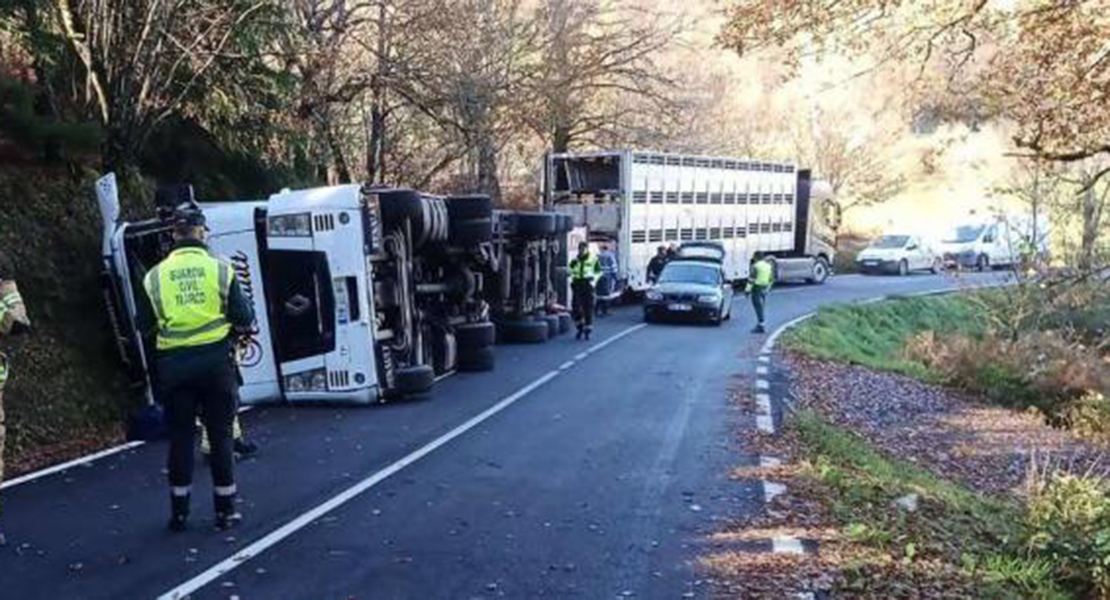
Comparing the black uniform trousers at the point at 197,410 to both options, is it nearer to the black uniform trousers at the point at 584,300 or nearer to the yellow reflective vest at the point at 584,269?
the black uniform trousers at the point at 584,300

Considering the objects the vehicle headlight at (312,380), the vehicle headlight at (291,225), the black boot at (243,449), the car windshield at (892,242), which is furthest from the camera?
the car windshield at (892,242)

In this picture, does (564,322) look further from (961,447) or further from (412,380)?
(412,380)

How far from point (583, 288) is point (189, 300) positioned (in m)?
15.3

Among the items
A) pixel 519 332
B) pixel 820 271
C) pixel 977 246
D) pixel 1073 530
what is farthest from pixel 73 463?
pixel 977 246

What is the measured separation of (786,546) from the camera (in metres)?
7.10

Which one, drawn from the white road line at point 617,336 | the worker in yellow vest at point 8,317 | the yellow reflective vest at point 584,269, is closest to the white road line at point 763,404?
the white road line at point 617,336

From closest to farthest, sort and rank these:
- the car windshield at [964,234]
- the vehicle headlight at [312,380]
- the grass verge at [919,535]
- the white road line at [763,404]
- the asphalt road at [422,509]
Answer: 1. the asphalt road at [422,509]
2. the grass verge at [919,535]
3. the vehicle headlight at [312,380]
4. the white road line at [763,404]
5. the car windshield at [964,234]

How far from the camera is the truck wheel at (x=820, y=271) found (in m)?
42.3

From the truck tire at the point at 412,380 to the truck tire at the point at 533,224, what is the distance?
756 centimetres

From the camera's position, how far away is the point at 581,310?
22.3 metres

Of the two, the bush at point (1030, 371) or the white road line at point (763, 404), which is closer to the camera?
the white road line at point (763, 404)

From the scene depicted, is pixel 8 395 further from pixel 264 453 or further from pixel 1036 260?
pixel 1036 260

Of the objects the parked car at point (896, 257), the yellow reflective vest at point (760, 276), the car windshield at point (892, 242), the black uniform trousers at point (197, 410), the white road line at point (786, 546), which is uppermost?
the black uniform trousers at point (197, 410)

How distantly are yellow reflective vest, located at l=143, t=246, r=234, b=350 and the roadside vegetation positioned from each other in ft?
13.4
